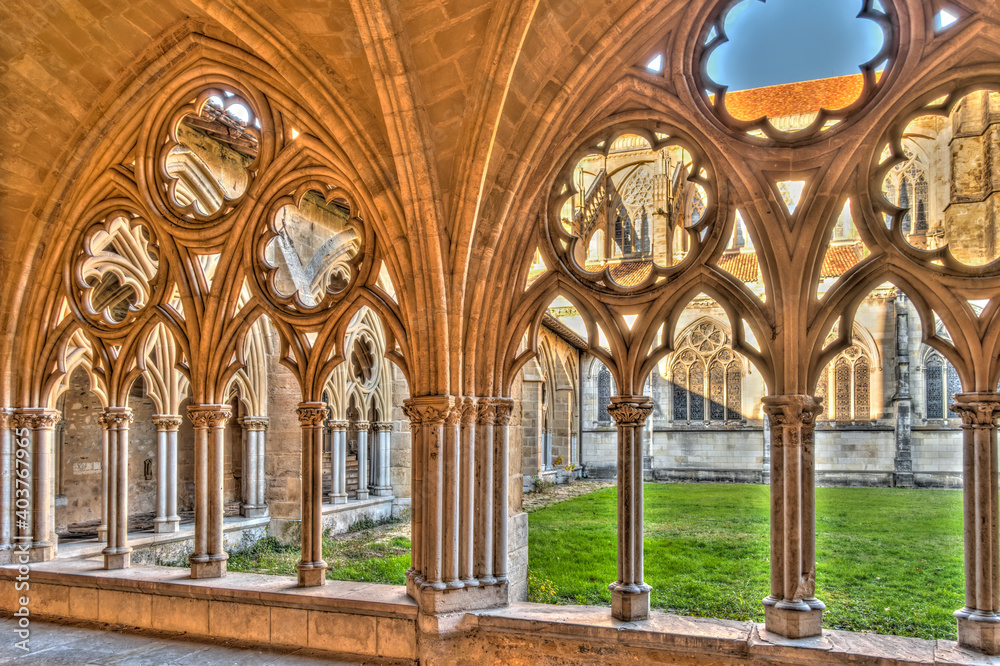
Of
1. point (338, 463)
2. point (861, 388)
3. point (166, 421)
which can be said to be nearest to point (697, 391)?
point (861, 388)

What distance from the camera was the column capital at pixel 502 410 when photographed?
15.9 feet

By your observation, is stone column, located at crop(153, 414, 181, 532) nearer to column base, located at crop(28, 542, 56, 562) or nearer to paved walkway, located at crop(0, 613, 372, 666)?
column base, located at crop(28, 542, 56, 562)

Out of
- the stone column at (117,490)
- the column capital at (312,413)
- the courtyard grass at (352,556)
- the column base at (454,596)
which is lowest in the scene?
the courtyard grass at (352,556)

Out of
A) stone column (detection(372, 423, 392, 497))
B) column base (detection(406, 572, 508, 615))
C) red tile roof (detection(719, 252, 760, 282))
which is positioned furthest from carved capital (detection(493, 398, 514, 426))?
red tile roof (detection(719, 252, 760, 282))

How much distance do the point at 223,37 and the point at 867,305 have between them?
18.2 m

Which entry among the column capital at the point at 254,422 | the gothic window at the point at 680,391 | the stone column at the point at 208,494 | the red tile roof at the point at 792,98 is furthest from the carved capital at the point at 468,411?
the gothic window at the point at 680,391

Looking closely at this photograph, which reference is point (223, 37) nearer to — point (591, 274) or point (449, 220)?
point (449, 220)

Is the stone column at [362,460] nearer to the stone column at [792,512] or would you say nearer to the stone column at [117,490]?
the stone column at [117,490]

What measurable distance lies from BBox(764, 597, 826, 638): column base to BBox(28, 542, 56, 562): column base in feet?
19.0

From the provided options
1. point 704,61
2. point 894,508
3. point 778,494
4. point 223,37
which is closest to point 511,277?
point 704,61

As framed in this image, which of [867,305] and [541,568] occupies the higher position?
[867,305]

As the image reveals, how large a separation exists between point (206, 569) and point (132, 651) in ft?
2.33

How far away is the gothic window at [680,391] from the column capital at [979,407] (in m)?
17.2

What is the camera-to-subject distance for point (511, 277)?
4855 millimetres
